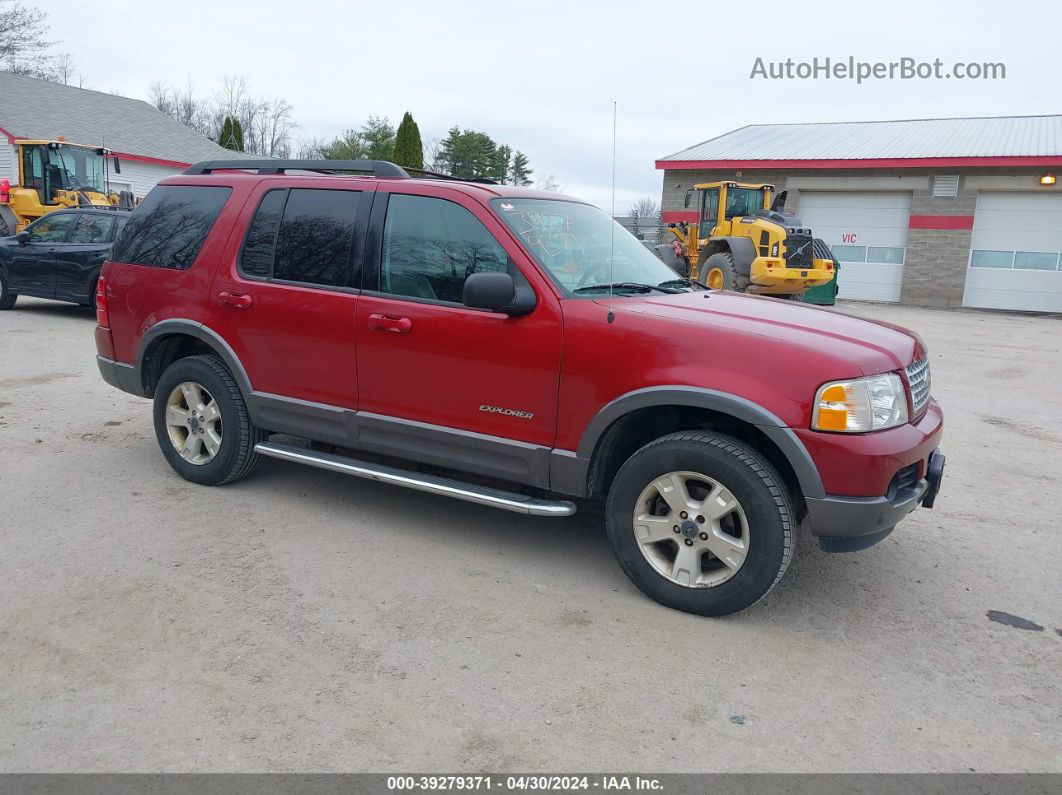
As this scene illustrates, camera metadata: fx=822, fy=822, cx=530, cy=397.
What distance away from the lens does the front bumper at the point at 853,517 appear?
348cm

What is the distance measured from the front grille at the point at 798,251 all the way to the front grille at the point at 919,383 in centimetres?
1397

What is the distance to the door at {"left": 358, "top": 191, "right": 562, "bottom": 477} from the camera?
408cm

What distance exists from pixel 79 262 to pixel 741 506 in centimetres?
1235

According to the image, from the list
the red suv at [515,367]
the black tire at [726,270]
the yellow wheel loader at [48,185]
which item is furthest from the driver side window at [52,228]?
the black tire at [726,270]

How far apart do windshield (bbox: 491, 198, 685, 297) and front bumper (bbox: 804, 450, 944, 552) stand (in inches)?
59.9

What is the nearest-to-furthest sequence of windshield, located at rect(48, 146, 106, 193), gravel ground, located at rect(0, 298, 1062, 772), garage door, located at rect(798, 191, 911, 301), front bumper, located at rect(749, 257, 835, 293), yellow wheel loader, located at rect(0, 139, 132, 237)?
gravel ground, located at rect(0, 298, 1062, 772) → front bumper, located at rect(749, 257, 835, 293) → yellow wheel loader, located at rect(0, 139, 132, 237) → windshield, located at rect(48, 146, 106, 193) → garage door, located at rect(798, 191, 911, 301)

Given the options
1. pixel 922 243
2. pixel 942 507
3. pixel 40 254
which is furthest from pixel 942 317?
pixel 40 254

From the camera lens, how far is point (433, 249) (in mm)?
4441

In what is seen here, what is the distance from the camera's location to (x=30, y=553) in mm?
4238

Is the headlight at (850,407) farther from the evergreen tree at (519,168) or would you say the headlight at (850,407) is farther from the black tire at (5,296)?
the evergreen tree at (519,168)

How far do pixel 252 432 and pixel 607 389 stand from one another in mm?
2470

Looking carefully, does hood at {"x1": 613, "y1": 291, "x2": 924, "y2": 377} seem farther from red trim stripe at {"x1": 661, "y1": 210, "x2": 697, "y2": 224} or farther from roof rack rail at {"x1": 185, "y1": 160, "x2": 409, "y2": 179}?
red trim stripe at {"x1": 661, "y1": 210, "x2": 697, "y2": 224}

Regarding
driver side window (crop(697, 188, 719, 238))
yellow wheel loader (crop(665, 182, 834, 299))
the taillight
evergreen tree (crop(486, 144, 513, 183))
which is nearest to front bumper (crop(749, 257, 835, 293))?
yellow wheel loader (crop(665, 182, 834, 299))
